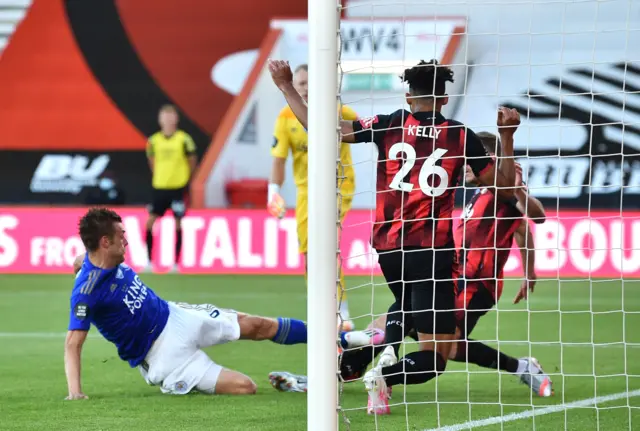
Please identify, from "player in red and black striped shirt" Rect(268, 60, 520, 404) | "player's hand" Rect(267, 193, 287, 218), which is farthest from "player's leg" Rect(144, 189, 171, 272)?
"player in red and black striped shirt" Rect(268, 60, 520, 404)

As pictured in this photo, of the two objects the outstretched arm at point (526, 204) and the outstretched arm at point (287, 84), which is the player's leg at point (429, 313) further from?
the outstretched arm at point (287, 84)

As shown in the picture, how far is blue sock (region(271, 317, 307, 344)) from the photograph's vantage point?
20.4 ft

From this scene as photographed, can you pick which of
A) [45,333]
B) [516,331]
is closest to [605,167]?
[516,331]

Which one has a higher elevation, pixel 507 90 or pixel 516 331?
pixel 507 90

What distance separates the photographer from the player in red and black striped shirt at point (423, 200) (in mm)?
5188

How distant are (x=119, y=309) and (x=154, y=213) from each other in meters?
7.82

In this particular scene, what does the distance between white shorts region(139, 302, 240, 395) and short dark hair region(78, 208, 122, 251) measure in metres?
0.57

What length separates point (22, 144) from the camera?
66.1 feet

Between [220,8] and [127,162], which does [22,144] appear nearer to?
[127,162]

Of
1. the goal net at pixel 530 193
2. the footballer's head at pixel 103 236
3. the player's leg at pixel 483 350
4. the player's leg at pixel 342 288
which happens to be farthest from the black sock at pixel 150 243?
the player's leg at pixel 483 350

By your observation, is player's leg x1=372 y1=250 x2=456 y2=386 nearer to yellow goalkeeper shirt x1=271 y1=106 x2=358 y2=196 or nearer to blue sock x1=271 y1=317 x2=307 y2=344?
blue sock x1=271 y1=317 x2=307 y2=344

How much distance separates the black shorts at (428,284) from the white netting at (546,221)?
0.60 ft

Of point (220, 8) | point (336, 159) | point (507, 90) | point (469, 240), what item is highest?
point (220, 8)

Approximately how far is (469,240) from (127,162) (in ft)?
47.6
